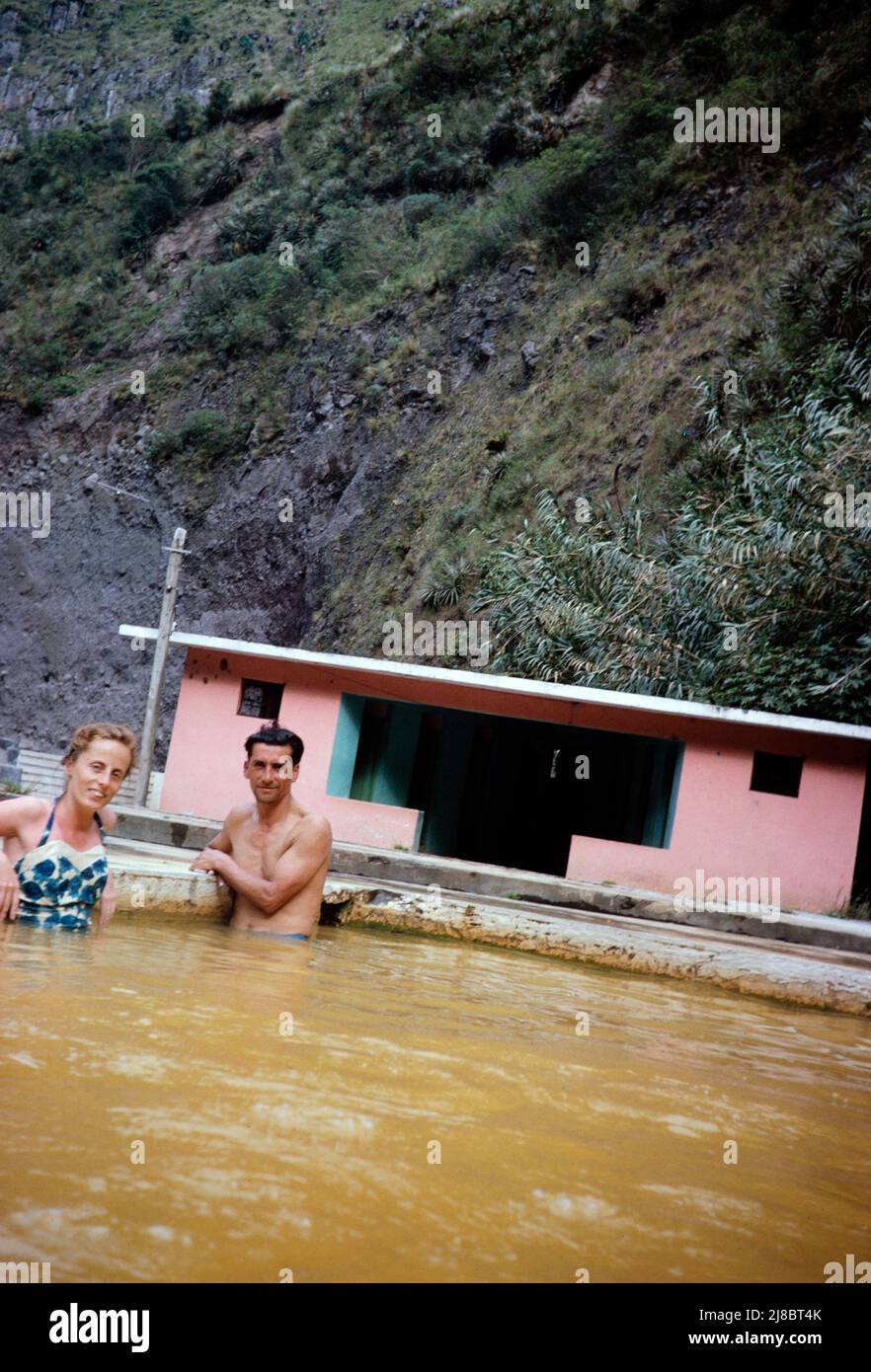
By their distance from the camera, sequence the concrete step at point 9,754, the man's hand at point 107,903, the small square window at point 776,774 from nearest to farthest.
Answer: the man's hand at point 107,903
the small square window at point 776,774
the concrete step at point 9,754

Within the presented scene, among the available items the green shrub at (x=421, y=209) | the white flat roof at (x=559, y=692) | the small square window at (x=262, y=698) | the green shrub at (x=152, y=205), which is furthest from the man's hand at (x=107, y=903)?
the green shrub at (x=152, y=205)

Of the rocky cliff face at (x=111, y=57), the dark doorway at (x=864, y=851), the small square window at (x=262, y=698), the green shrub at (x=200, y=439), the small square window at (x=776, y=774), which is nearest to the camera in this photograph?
the small square window at (x=776, y=774)

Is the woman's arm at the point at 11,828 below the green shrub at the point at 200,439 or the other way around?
below

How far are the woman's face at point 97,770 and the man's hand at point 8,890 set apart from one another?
1.47ft

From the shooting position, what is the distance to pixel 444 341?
36375 mm

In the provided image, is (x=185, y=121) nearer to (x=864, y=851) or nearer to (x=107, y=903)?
(x=864, y=851)

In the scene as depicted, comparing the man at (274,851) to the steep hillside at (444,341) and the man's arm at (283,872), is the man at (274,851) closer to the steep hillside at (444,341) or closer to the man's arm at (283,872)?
the man's arm at (283,872)

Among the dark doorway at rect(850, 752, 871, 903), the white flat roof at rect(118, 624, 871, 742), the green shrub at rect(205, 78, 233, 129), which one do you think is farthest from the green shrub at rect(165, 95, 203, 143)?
the dark doorway at rect(850, 752, 871, 903)

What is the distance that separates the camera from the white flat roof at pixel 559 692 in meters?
13.7

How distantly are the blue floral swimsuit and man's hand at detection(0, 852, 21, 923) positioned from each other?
0.33 ft

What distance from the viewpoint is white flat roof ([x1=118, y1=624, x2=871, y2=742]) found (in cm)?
1369

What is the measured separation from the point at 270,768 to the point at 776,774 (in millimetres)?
10625

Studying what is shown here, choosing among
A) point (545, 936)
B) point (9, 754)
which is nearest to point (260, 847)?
point (545, 936)

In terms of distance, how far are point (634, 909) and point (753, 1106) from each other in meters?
7.73
